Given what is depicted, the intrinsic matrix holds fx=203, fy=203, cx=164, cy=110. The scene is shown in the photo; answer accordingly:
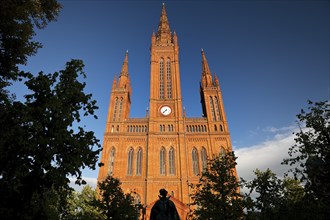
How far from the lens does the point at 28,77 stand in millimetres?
9383

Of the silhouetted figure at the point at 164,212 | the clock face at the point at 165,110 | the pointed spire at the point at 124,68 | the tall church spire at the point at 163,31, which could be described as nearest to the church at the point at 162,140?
the clock face at the point at 165,110

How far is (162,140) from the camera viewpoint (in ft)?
116

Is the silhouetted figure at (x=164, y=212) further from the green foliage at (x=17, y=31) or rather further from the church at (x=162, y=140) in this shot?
the church at (x=162, y=140)

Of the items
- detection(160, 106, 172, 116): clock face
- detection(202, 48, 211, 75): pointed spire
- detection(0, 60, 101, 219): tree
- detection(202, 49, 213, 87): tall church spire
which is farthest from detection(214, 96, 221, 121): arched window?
detection(0, 60, 101, 219): tree

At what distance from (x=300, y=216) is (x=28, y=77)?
16.7 metres

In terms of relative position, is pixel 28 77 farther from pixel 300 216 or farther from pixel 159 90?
pixel 159 90

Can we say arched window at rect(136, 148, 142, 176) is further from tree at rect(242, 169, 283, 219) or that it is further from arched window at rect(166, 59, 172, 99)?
tree at rect(242, 169, 283, 219)

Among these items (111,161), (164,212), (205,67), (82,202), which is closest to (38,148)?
(164,212)

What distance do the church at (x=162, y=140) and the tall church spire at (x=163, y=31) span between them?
9968mm

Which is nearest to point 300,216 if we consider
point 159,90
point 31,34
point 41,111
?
point 41,111

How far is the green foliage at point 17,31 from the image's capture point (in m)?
8.85

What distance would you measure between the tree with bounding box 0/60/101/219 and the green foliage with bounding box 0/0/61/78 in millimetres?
1508

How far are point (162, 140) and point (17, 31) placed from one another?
92.6 feet

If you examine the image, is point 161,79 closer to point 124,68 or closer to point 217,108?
point 124,68
